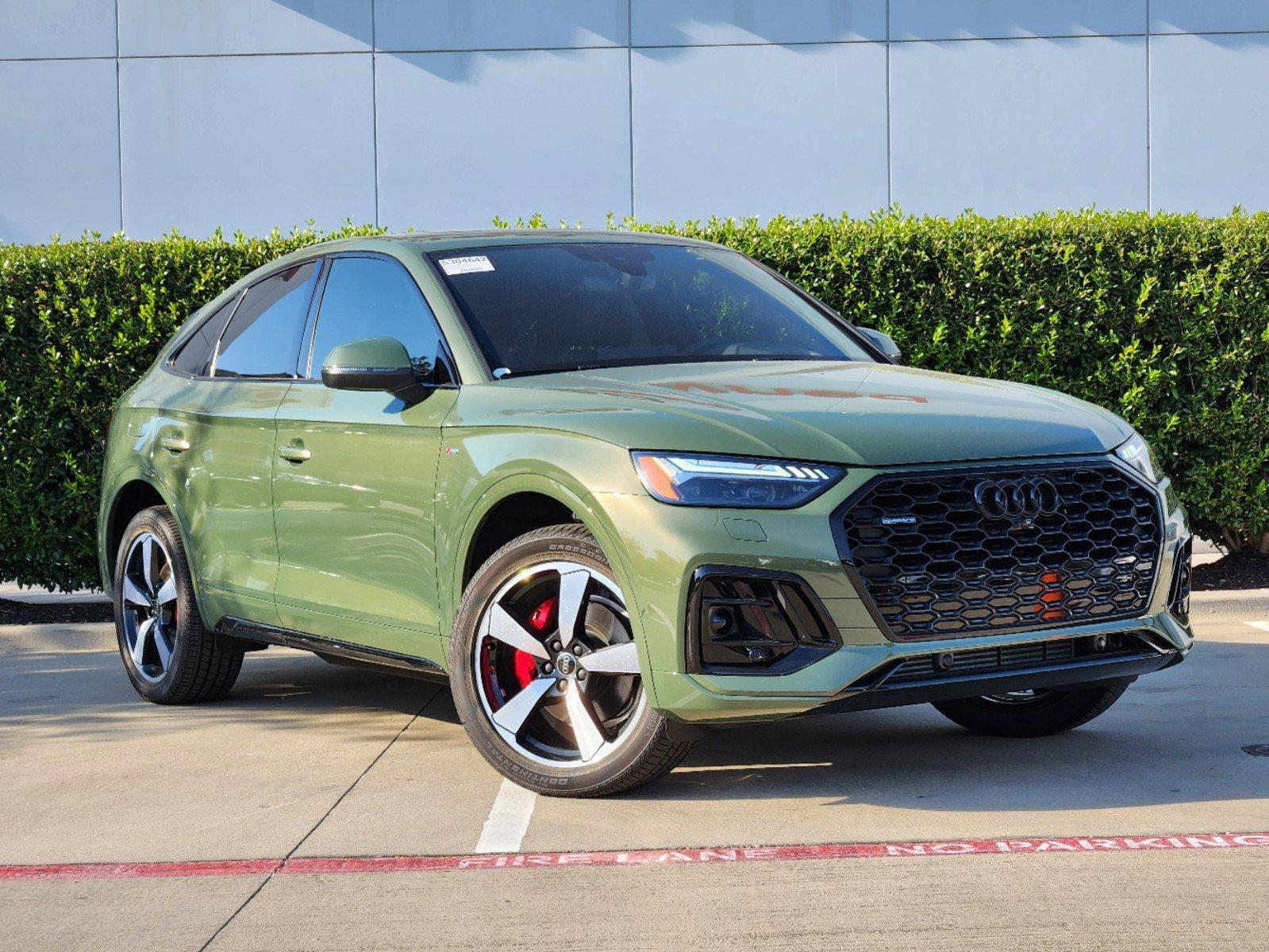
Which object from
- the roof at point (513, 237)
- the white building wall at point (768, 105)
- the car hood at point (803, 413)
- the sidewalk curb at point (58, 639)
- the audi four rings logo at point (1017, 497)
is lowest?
the sidewalk curb at point (58, 639)

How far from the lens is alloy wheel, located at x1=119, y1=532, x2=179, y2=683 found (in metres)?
7.15

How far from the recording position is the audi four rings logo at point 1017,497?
4.71 metres

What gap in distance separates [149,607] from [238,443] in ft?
3.86

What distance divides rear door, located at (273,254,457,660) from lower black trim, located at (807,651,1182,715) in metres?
1.55

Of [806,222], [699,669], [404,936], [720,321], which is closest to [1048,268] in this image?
[806,222]

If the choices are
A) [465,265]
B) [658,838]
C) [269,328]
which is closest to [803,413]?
[658,838]

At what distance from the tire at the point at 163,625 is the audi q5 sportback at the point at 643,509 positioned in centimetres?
15

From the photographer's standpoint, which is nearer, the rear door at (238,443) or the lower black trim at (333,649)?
the lower black trim at (333,649)

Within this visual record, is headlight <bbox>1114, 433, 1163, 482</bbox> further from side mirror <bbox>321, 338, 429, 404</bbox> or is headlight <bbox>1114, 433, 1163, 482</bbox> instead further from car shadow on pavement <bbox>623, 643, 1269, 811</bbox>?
side mirror <bbox>321, 338, 429, 404</bbox>

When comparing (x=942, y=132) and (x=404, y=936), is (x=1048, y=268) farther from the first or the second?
(x=404, y=936)

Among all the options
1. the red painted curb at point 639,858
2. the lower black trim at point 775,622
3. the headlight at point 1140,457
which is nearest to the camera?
the red painted curb at point 639,858

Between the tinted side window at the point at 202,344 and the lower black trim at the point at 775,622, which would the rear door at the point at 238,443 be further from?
the lower black trim at the point at 775,622

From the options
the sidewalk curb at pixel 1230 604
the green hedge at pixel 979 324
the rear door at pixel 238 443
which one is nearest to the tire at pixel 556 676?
the rear door at pixel 238 443

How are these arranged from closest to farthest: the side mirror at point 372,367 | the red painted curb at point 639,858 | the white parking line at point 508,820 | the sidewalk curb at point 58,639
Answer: the red painted curb at point 639,858, the white parking line at point 508,820, the side mirror at point 372,367, the sidewalk curb at point 58,639
